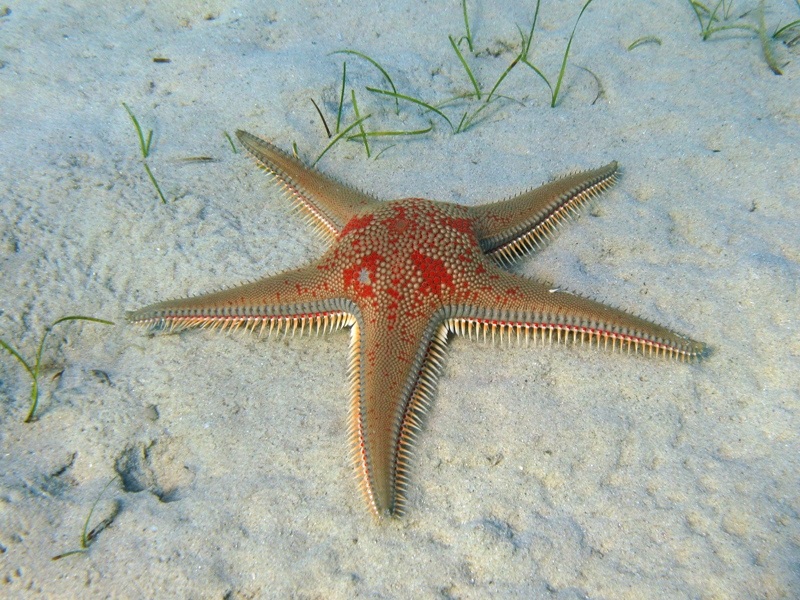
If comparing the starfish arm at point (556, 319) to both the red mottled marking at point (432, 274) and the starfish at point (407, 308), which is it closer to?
the starfish at point (407, 308)

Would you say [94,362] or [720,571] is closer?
[720,571]

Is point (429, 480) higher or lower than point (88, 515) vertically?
higher

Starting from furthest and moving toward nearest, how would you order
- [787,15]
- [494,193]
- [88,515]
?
1. [787,15]
2. [494,193]
3. [88,515]

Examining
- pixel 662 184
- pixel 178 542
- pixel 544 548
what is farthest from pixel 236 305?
pixel 662 184

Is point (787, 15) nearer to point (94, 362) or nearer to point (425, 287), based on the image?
point (425, 287)

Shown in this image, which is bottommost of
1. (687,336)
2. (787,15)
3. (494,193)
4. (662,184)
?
(687,336)

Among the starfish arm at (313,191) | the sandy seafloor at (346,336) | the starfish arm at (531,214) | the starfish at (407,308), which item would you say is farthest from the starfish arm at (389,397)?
the starfish arm at (313,191)
